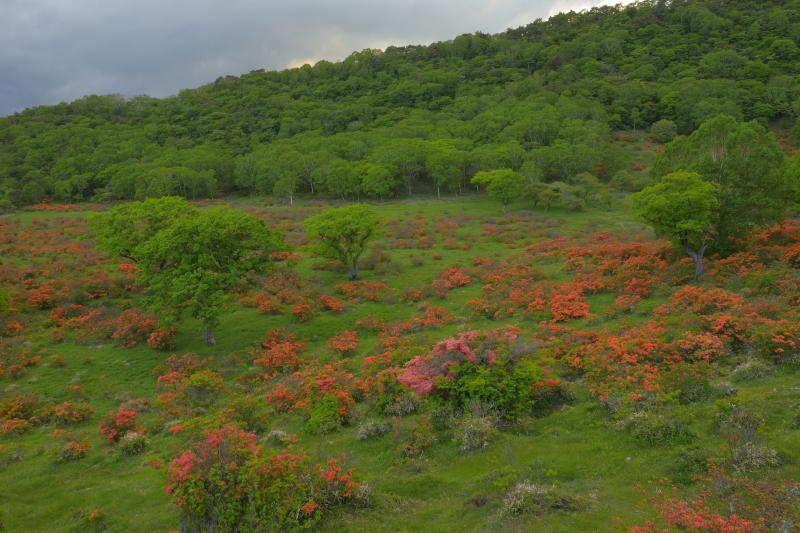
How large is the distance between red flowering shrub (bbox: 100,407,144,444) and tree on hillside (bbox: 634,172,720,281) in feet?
99.7

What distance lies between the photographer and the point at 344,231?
38.0m

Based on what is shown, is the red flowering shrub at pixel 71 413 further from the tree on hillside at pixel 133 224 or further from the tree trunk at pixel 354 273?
the tree trunk at pixel 354 273

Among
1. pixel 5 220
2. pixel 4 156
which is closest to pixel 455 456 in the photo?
pixel 5 220

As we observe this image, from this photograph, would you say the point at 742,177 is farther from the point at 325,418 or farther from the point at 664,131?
the point at 664,131

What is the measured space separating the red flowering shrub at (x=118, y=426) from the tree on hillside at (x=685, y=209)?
30.4m

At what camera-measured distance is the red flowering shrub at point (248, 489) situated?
11.3 m

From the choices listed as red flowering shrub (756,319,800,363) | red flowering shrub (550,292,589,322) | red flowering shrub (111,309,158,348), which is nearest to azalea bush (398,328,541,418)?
red flowering shrub (756,319,800,363)

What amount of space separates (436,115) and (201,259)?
111 metres

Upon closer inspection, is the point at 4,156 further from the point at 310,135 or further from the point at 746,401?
the point at 746,401

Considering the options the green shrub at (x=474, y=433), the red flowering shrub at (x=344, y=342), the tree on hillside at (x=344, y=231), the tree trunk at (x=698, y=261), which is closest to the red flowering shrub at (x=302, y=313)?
the red flowering shrub at (x=344, y=342)

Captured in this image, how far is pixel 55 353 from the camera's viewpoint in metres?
27.3

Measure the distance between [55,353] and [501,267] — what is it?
1251 inches

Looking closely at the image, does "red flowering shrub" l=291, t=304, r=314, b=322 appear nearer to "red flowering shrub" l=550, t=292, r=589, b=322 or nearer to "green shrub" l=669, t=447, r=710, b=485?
"red flowering shrub" l=550, t=292, r=589, b=322

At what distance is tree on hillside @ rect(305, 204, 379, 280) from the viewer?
38156mm
